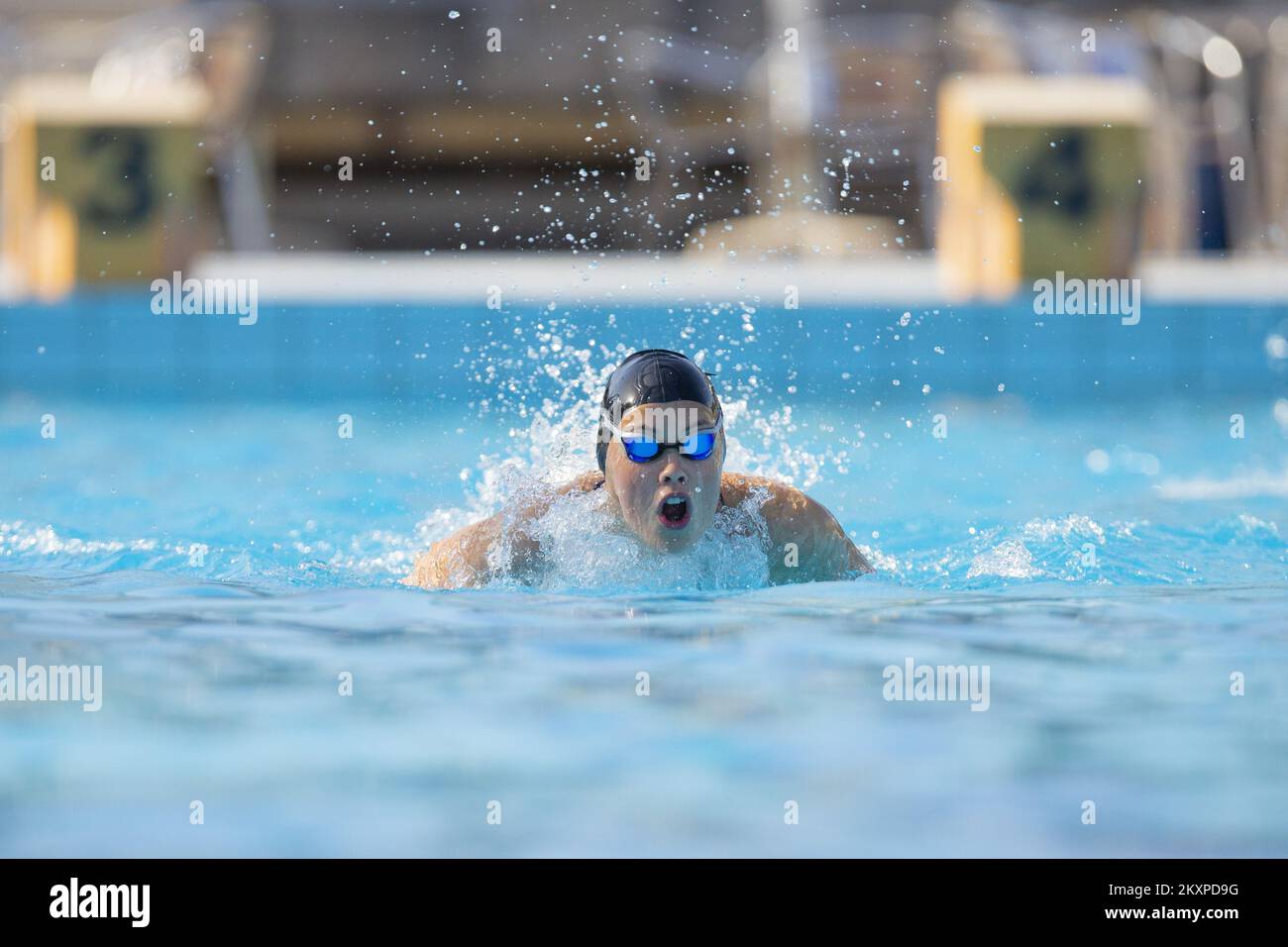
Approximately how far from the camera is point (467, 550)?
3881 mm

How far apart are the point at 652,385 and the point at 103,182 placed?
18.6 feet

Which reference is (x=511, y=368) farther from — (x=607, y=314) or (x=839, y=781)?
(x=839, y=781)

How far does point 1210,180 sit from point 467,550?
8516mm

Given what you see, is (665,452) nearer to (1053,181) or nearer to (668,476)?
(668,476)

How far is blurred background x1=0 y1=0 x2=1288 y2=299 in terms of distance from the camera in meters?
8.47

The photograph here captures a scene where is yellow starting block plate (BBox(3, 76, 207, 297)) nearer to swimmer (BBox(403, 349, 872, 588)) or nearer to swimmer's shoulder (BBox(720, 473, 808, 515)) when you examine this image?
swimmer (BBox(403, 349, 872, 588))

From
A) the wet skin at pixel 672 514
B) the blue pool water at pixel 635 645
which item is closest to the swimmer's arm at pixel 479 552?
the wet skin at pixel 672 514

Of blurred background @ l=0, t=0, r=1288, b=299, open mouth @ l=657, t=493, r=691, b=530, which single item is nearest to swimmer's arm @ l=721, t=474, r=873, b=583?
open mouth @ l=657, t=493, r=691, b=530

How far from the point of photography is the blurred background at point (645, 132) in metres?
8.47

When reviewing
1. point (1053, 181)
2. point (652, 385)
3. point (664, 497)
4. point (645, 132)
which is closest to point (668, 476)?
point (664, 497)

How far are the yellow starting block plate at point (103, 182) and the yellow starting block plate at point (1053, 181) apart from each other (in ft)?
13.2

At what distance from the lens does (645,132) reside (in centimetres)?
1144
